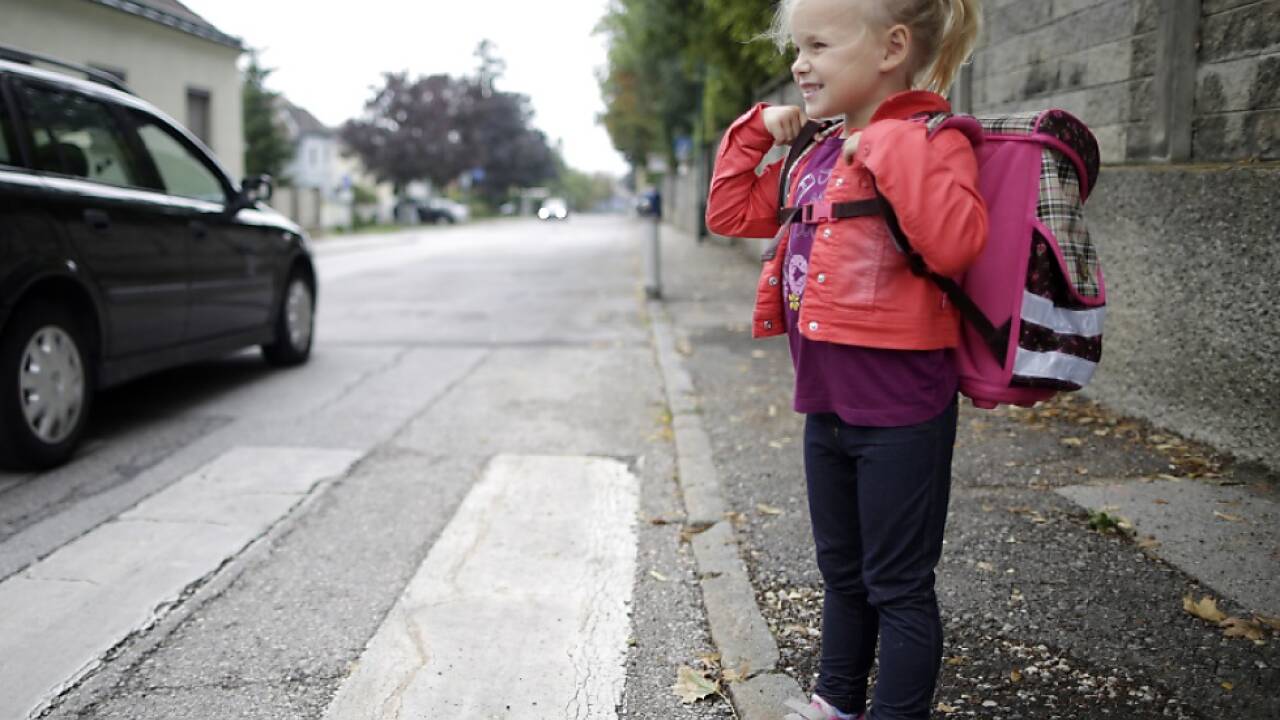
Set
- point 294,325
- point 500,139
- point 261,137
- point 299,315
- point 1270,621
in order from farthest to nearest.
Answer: point 500,139 → point 261,137 → point 299,315 → point 294,325 → point 1270,621

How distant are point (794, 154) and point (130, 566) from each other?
114 inches

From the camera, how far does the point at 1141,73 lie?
A: 5.32m

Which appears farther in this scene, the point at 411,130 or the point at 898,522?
the point at 411,130

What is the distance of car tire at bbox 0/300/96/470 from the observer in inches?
189

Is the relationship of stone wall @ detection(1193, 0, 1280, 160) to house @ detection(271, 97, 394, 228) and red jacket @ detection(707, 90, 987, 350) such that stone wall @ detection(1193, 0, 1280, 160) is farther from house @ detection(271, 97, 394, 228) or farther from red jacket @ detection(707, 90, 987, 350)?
house @ detection(271, 97, 394, 228)

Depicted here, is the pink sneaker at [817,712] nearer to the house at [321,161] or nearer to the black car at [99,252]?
the black car at [99,252]

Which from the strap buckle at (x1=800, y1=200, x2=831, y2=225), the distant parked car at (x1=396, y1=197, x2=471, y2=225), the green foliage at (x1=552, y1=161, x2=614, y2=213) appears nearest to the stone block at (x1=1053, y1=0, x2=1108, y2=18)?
the strap buckle at (x1=800, y1=200, x2=831, y2=225)

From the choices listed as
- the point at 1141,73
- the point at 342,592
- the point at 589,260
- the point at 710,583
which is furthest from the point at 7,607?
the point at 589,260

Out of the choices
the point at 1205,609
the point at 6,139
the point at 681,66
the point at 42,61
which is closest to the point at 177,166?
the point at 42,61

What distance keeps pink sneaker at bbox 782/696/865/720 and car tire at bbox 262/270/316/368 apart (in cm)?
603

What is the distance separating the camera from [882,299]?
2.13 metres

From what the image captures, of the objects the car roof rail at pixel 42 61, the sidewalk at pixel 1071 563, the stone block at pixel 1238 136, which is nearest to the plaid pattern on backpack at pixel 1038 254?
the sidewalk at pixel 1071 563

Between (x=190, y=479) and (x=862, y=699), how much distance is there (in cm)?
362

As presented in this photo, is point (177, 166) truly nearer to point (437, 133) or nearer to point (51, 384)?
point (51, 384)
